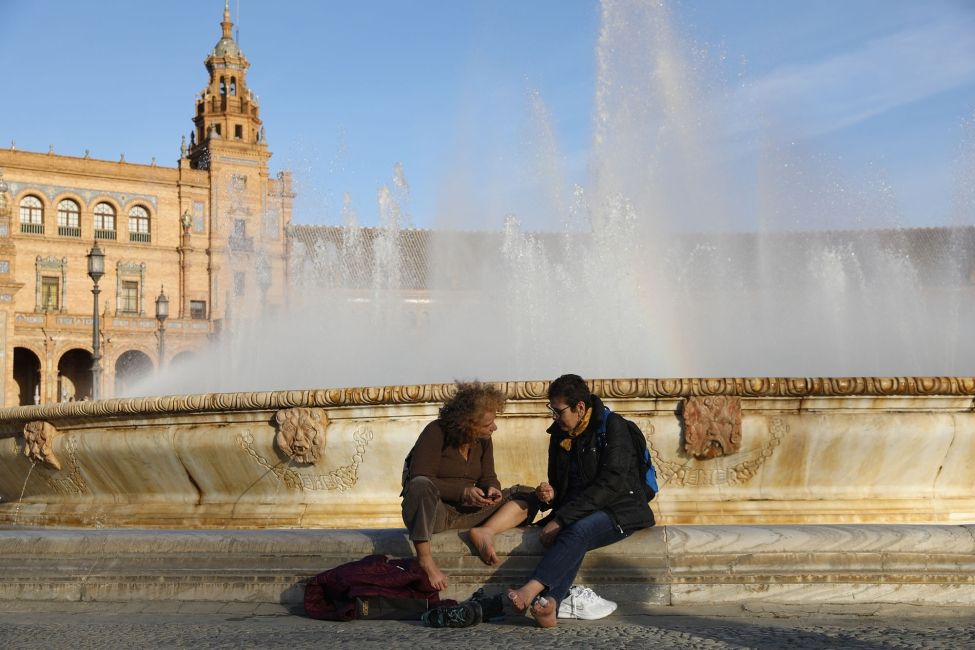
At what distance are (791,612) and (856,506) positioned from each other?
173 centimetres

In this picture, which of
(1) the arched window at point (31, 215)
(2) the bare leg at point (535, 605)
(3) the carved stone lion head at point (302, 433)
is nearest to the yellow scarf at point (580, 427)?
(2) the bare leg at point (535, 605)

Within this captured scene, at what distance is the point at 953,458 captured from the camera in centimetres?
574

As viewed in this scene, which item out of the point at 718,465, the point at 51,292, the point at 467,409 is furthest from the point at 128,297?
the point at 467,409

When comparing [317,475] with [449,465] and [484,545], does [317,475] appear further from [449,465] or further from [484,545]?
[484,545]

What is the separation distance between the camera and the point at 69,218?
55.2 m

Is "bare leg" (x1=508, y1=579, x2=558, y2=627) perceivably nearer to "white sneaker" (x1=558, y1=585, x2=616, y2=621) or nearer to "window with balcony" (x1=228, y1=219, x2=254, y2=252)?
"white sneaker" (x1=558, y1=585, x2=616, y2=621)

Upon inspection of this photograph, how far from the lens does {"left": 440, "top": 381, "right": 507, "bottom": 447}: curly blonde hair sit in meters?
4.41

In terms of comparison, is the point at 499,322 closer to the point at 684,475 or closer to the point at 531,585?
the point at 684,475

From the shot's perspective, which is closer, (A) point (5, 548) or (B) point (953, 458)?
(A) point (5, 548)

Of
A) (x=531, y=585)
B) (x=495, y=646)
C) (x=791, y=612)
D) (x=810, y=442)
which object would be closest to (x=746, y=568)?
(x=791, y=612)

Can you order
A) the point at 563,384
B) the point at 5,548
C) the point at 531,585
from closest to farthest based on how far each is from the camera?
the point at 531,585, the point at 563,384, the point at 5,548

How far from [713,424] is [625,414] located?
437 millimetres

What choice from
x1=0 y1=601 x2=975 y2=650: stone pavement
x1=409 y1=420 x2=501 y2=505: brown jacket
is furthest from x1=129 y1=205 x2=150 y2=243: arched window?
x1=409 y1=420 x2=501 y2=505: brown jacket

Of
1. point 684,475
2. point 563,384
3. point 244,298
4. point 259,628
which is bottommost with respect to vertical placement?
point 259,628
